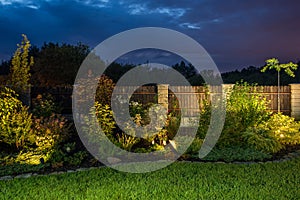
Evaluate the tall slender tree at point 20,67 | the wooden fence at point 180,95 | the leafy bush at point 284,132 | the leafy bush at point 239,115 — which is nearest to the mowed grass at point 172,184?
the leafy bush at point 239,115

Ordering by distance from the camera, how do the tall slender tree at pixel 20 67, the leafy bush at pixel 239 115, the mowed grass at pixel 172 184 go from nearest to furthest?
the mowed grass at pixel 172 184, the leafy bush at pixel 239 115, the tall slender tree at pixel 20 67

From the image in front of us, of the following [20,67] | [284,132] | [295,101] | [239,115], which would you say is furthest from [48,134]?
[295,101]

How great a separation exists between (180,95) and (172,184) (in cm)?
912

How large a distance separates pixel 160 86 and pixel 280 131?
5.66m

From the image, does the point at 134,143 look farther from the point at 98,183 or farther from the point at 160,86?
the point at 160,86

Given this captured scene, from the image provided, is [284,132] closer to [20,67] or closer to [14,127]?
[14,127]

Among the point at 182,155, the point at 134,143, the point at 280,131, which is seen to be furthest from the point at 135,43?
the point at 280,131

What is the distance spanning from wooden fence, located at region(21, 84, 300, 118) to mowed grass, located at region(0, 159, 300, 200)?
289 inches

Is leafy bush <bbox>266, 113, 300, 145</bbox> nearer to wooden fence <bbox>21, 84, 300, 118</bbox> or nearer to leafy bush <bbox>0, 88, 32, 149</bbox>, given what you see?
wooden fence <bbox>21, 84, 300, 118</bbox>

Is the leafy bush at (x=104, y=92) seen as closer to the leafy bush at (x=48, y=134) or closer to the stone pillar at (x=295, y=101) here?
the leafy bush at (x=48, y=134)

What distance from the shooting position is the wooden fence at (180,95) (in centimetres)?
1308

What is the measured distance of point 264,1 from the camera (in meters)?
9.74

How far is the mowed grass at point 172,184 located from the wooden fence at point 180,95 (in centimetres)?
734

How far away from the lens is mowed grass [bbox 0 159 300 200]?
451cm
